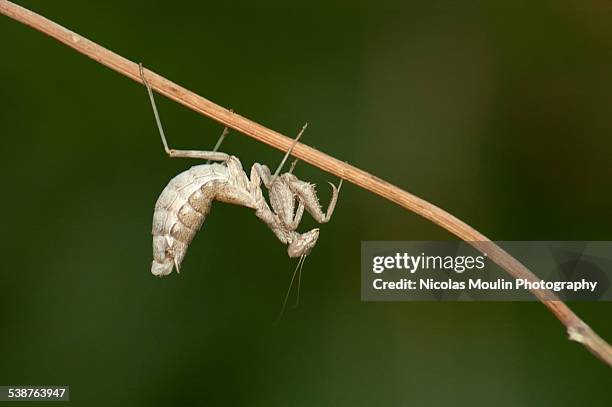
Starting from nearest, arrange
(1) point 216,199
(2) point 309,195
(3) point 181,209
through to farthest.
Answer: (3) point 181,209 → (1) point 216,199 → (2) point 309,195

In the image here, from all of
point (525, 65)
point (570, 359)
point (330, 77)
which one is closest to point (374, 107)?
point (330, 77)

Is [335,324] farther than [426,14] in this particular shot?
No

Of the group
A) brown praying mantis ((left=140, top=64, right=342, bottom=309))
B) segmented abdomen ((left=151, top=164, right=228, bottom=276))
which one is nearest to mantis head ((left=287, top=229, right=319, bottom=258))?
brown praying mantis ((left=140, top=64, right=342, bottom=309))

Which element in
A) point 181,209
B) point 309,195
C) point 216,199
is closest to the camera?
point 181,209

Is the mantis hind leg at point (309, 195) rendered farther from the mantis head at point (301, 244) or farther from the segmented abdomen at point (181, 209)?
the segmented abdomen at point (181, 209)

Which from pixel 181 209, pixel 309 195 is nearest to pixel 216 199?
pixel 181 209

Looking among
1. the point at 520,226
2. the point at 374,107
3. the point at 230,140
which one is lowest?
the point at 520,226

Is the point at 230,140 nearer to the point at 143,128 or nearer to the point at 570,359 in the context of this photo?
the point at 143,128

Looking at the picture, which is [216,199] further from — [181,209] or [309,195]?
[309,195]
